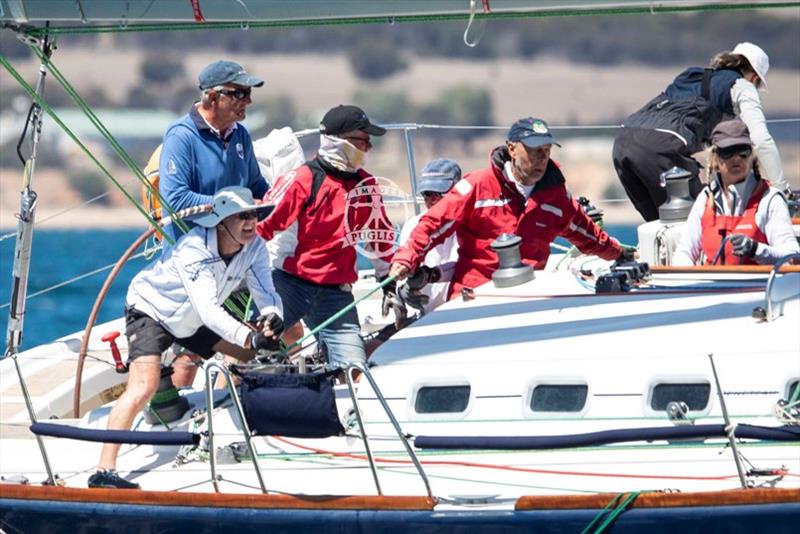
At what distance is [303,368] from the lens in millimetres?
6441

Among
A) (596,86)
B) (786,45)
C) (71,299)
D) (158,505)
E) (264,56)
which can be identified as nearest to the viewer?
(158,505)

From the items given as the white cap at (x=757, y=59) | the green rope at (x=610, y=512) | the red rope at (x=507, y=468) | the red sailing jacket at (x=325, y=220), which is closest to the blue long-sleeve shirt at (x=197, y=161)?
the red sailing jacket at (x=325, y=220)

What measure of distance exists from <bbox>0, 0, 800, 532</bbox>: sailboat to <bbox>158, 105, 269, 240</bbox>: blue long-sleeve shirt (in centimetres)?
18

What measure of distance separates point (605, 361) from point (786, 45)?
4381 centimetres

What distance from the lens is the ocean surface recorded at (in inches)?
964

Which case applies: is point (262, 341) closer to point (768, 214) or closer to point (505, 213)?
point (505, 213)

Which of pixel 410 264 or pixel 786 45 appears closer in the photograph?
pixel 410 264

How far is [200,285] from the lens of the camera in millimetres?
6348

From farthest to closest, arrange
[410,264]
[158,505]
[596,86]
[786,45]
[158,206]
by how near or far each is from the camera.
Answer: [596,86] < [786,45] < [158,206] < [410,264] < [158,505]

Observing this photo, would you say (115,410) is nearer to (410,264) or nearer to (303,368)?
(303,368)

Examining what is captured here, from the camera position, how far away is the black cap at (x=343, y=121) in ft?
23.3

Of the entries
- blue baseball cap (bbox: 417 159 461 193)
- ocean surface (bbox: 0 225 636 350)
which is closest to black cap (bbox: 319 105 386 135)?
blue baseball cap (bbox: 417 159 461 193)

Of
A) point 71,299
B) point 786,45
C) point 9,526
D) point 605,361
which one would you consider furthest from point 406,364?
point 786,45

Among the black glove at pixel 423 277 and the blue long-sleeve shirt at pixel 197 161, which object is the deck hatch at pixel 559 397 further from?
the blue long-sleeve shirt at pixel 197 161
